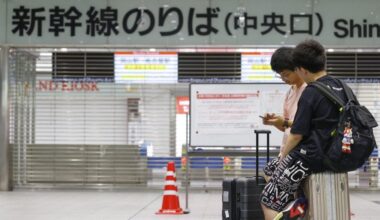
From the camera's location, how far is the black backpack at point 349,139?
9.52 feet

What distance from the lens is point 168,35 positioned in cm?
1066

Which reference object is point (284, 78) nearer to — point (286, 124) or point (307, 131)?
point (286, 124)

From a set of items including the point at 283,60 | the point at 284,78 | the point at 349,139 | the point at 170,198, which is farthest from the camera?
the point at 170,198

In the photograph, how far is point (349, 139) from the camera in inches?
114

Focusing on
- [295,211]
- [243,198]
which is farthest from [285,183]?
[243,198]

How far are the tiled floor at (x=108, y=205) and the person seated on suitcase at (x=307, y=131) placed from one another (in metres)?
4.12

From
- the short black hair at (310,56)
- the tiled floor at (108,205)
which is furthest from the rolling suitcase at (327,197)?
the tiled floor at (108,205)

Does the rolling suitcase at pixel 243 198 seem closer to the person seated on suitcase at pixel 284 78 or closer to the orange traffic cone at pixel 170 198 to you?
the person seated on suitcase at pixel 284 78

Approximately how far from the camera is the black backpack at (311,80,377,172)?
2.90m

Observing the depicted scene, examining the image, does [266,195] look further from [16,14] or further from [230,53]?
[16,14]

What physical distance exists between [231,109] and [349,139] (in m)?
5.02

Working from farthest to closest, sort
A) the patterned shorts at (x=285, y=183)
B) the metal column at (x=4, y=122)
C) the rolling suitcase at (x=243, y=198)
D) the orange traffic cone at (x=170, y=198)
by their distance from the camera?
1. the metal column at (x=4, y=122)
2. the orange traffic cone at (x=170, y=198)
3. the rolling suitcase at (x=243, y=198)
4. the patterned shorts at (x=285, y=183)

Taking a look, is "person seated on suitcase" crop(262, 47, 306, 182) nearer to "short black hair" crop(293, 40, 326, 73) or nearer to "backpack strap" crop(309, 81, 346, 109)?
"short black hair" crop(293, 40, 326, 73)

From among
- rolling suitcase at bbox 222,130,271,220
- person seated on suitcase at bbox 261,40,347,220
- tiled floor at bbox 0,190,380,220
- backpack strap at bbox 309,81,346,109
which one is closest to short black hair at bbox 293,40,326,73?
person seated on suitcase at bbox 261,40,347,220
